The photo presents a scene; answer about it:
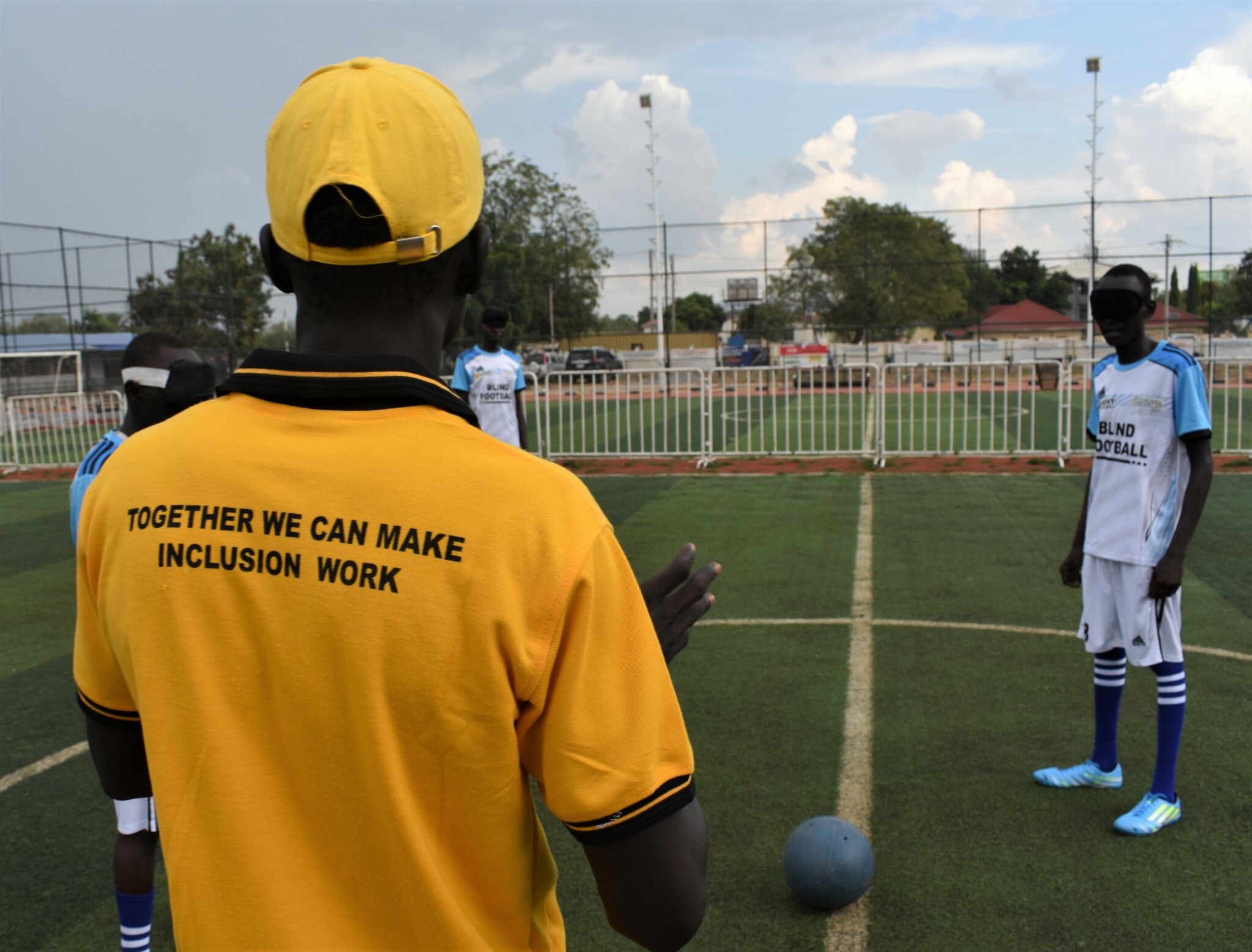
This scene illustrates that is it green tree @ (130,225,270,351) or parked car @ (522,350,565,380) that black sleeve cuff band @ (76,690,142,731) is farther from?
parked car @ (522,350,565,380)

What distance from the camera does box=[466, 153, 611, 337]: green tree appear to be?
139 ft

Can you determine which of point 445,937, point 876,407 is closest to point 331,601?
point 445,937

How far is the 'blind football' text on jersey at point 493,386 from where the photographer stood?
10117mm

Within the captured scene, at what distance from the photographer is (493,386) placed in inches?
399

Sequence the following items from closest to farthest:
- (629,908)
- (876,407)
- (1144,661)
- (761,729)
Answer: (629,908) < (1144,661) < (761,729) < (876,407)

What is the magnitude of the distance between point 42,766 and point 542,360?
48.0 m

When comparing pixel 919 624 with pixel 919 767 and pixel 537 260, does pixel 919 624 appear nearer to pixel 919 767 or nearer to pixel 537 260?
pixel 919 767

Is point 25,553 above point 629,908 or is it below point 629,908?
below

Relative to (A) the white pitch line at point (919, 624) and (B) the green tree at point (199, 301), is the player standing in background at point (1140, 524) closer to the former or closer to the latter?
(A) the white pitch line at point (919, 624)

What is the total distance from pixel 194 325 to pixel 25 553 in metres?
28.3

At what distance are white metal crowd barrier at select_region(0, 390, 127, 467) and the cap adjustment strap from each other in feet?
54.5

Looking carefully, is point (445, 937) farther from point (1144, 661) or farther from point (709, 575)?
point (1144, 661)

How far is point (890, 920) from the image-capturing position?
3.51m

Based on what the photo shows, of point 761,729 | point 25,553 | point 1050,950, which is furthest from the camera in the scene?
point 25,553
